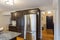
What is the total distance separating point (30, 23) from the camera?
4449mm

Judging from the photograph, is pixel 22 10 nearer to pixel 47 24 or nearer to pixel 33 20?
pixel 33 20

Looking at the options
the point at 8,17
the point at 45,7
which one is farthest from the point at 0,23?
the point at 45,7

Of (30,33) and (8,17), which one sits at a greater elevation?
(8,17)

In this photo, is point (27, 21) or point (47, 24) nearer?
point (27, 21)

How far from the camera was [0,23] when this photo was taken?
8055 millimetres

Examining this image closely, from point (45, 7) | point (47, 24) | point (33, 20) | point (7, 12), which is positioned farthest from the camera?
point (47, 24)

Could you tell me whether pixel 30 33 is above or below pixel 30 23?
below

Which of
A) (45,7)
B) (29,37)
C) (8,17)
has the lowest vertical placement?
(29,37)

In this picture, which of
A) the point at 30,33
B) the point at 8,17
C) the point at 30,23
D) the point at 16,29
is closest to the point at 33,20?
the point at 30,23

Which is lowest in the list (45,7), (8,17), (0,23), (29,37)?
(29,37)

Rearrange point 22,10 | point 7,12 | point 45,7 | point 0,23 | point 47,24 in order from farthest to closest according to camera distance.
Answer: point 47,24, point 0,23, point 7,12, point 22,10, point 45,7

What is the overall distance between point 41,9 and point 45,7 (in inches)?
11.7

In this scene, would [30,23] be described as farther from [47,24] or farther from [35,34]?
[47,24]

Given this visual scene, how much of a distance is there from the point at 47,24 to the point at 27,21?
5.37 metres
